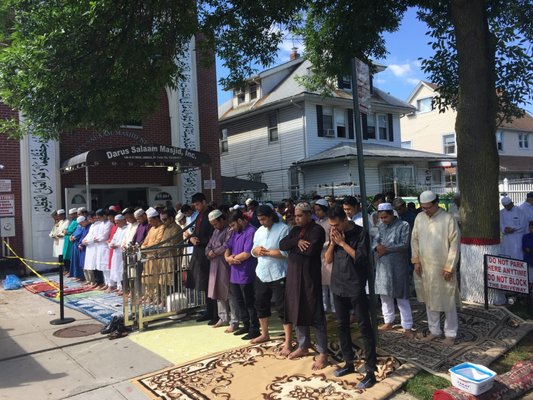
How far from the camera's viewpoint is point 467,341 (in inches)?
219

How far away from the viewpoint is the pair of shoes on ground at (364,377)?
14.6 feet

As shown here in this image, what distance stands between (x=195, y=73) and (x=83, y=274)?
310 inches

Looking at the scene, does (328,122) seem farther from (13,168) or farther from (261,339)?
(261,339)

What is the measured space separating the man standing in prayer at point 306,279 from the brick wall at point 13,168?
10.3 metres

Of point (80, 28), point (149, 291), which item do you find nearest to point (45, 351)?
point (149, 291)

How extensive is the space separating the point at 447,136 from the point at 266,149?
16228 millimetres

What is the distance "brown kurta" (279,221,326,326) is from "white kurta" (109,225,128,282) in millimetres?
5683

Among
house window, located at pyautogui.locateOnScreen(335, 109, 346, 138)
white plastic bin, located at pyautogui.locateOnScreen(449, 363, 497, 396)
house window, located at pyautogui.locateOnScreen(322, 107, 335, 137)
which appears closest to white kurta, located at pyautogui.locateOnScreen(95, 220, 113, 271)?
white plastic bin, located at pyautogui.locateOnScreen(449, 363, 497, 396)

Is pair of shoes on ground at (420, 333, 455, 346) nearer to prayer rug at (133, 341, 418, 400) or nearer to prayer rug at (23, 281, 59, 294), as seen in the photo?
prayer rug at (133, 341, 418, 400)

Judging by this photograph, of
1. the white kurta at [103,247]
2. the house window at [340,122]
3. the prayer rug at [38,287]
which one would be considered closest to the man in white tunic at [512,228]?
the white kurta at [103,247]

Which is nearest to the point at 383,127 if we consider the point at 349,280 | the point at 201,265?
the point at 201,265

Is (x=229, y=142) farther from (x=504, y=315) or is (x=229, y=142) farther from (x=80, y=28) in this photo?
(x=504, y=315)

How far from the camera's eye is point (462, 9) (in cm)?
711

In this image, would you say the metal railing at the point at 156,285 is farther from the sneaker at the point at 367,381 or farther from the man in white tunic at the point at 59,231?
the man in white tunic at the point at 59,231
